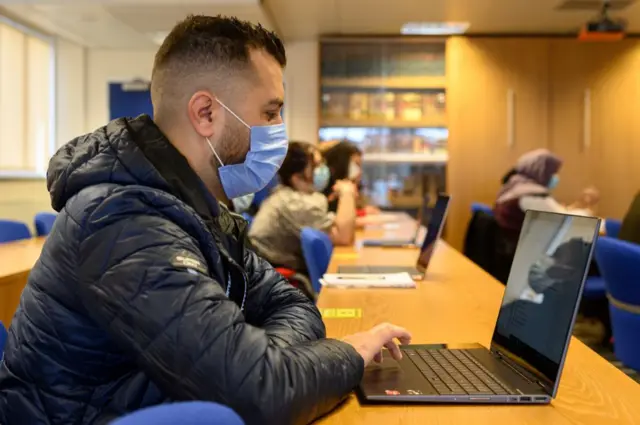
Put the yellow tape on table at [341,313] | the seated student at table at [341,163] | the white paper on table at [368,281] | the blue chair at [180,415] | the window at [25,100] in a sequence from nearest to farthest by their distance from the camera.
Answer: the blue chair at [180,415] → the yellow tape on table at [341,313] → the white paper on table at [368,281] → the seated student at table at [341,163] → the window at [25,100]

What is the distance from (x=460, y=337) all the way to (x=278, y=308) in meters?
0.42

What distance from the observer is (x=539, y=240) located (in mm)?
1212

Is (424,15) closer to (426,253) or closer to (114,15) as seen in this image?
(114,15)

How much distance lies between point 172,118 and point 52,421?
0.51 m

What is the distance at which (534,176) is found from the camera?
4.84 m

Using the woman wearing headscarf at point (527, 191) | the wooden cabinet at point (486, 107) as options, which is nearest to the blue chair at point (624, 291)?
the woman wearing headscarf at point (527, 191)


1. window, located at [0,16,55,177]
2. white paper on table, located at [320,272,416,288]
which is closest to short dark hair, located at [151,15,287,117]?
white paper on table, located at [320,272,416,288]

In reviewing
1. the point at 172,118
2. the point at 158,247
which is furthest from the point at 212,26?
the point at 158,247

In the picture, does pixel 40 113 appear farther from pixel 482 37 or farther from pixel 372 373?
pixel 372 373

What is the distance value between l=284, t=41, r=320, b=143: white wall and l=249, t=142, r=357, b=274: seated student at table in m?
3.30

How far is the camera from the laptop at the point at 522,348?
1018mm

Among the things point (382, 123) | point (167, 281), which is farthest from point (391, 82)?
point (167, 281)

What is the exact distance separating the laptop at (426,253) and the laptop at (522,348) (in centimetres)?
108

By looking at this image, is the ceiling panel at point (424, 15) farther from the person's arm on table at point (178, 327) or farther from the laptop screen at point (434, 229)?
the person's arm on table at point (178, 327)
